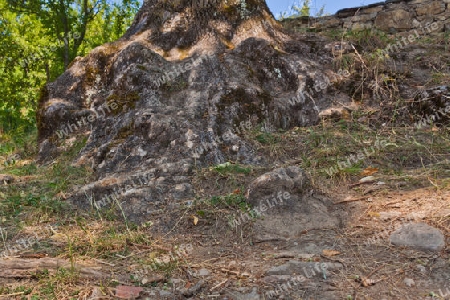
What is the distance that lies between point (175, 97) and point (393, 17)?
14.9 ft

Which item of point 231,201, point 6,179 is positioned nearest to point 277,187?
point 231,201

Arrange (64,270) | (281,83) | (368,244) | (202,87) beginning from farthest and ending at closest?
(281,83)
(202,87)
(368,244)
(64,270)

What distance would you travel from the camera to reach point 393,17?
6609 mm

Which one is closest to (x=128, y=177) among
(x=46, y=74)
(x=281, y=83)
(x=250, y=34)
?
(x=281, y=83)

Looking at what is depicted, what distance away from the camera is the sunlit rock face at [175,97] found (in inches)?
134

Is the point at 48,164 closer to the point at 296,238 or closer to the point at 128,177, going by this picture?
the point at 128,177

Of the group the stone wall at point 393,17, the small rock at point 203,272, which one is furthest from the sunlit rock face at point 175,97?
the stone wall at point 393,17

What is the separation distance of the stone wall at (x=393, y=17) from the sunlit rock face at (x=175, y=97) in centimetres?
207

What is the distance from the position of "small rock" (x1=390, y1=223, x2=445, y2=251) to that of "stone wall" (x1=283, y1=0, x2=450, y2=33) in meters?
4.99

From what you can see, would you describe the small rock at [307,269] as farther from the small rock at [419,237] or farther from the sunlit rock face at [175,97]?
the sunlit rock face at [175,97]

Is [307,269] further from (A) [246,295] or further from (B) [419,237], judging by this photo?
(B) [419,237]

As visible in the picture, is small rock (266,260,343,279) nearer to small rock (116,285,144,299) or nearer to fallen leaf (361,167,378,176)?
small rock (116,285,144,299)

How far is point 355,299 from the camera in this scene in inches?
72.0

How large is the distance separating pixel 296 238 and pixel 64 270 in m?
1.41
